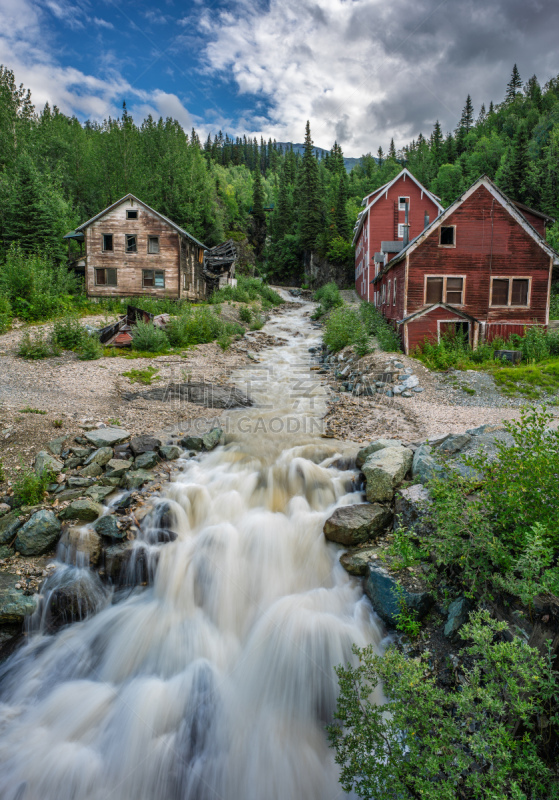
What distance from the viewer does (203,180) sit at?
154 feet

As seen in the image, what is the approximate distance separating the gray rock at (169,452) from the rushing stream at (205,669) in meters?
1.16

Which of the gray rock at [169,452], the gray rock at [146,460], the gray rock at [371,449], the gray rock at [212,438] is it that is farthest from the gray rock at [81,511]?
the gray rock at [371,449]

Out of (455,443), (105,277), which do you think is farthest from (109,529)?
(105,277)

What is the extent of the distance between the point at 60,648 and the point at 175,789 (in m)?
2.59

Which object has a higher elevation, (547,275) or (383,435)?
(547,275)

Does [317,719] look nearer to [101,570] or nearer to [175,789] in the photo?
[175,789]

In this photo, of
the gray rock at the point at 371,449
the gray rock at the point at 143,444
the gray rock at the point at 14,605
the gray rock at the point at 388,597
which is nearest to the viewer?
the gray rock at the point at 388,597

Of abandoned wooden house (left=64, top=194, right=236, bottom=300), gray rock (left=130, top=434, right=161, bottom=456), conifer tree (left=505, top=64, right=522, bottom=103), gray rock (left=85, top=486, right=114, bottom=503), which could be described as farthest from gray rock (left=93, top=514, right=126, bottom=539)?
conifer tree (left=505, top=64, right=522, bottom=103)

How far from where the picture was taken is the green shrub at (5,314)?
60.0 ft

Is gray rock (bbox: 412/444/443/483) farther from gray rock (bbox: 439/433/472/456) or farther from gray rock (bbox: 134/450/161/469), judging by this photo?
gray rock (bbox: 134/450/161/469)

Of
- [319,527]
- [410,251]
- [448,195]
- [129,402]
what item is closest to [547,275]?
[410,251]

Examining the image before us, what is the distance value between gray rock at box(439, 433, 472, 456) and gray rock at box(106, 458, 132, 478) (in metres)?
6.67

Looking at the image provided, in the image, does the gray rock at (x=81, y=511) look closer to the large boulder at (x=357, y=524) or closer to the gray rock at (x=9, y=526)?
the gray rock at (x=9, y=526)

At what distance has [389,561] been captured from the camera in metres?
5.56
